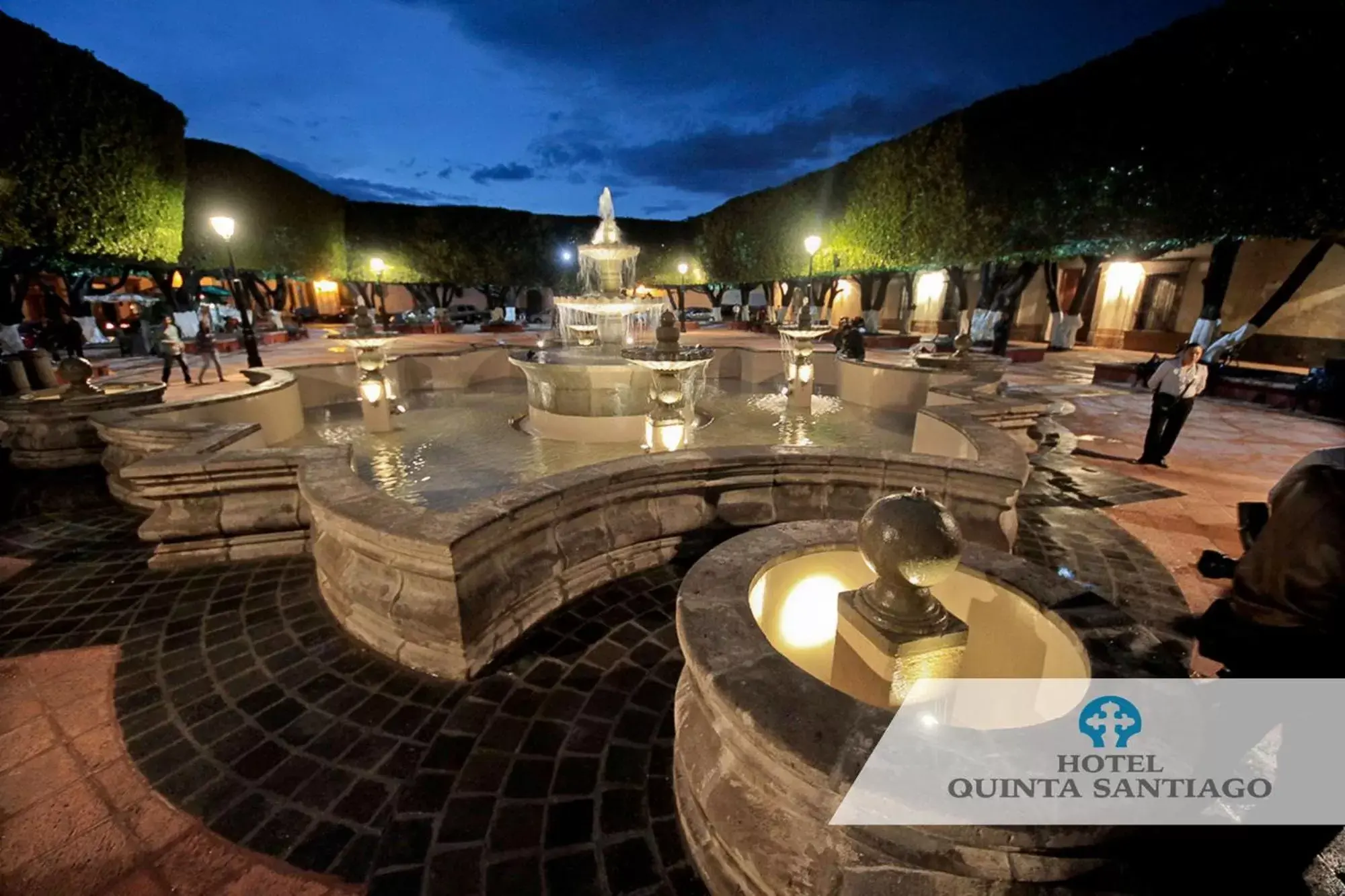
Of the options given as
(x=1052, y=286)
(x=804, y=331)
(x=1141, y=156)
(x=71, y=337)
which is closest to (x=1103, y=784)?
(x=804, y=331)

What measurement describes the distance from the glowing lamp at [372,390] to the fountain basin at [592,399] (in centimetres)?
252

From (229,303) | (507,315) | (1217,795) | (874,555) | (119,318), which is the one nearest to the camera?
(1217,795)

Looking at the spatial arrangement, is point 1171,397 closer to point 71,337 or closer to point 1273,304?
point 1273,304

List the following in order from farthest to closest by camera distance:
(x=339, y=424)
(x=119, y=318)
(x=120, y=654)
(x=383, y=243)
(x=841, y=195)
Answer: (x=383, y=243) < (x=119, y=318) < (x=841, y=195) < (x=339, y=424) < (x=120, y=654)

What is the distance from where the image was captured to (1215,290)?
14523 millimetres

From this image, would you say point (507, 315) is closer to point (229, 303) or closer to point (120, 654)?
point (229, 303)

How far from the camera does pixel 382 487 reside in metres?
6.71

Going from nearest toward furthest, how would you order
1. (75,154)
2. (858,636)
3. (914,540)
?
(914,540) < (858,636) < (75,154)

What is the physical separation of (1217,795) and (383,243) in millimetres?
41428

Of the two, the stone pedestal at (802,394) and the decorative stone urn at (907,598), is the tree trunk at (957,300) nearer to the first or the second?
the stone pedestal at (802,394)

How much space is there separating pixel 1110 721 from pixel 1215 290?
1914cm

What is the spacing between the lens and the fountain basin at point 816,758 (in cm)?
149

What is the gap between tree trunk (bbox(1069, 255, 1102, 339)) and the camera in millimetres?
20031

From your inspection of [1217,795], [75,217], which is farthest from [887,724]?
[75,217]
